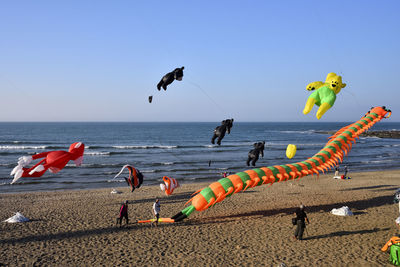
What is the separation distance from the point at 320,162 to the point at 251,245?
5514 millimetres

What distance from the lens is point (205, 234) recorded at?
1169 cm

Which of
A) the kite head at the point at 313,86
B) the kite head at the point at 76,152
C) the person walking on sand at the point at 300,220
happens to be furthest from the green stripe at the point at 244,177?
the kite head at the point at 76,152

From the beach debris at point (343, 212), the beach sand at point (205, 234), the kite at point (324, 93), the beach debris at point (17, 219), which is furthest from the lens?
the beach debris at point (343, 212)

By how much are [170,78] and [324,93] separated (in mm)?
5970

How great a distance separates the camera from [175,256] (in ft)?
32.0

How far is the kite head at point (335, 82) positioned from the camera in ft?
37.7

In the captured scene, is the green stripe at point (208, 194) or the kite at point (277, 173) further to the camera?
the kite at point (277, 173)

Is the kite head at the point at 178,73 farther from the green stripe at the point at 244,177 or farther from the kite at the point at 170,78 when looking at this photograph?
the green stripe at the point at 244,177

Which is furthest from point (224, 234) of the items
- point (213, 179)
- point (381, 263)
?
point (213, 179)

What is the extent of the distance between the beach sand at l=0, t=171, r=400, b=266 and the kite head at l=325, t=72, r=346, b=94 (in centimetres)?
551

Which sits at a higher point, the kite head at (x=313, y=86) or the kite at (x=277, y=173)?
the kite head at (x=313, y=86)

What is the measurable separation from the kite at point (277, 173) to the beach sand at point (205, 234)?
1298 millimetres

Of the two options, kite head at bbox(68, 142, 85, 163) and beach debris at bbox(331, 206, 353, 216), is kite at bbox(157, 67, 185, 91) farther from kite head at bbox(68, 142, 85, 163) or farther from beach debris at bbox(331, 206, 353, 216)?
beach debris at bbox(331, 206, 353, 216)

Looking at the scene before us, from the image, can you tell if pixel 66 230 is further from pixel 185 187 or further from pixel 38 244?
pixel 185 187
